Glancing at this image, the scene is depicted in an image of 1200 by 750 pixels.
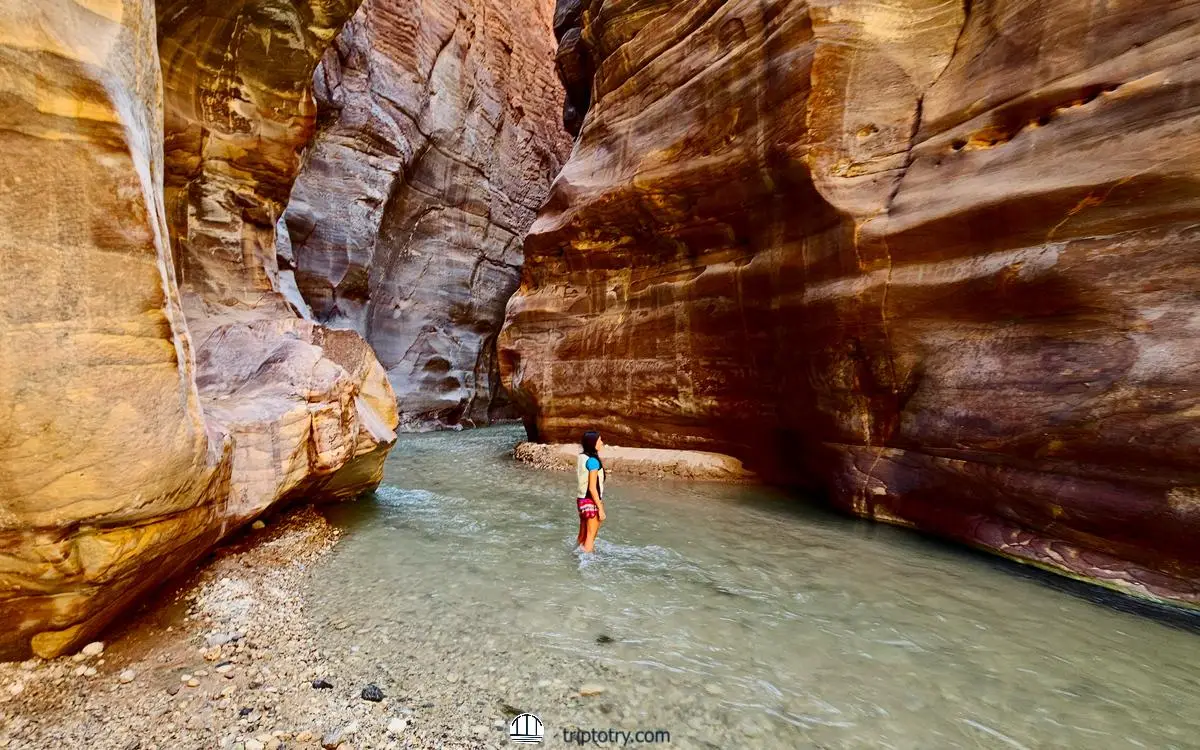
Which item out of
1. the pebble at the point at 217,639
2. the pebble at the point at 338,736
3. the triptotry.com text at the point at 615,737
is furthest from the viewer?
the pebble at the point at 217,639

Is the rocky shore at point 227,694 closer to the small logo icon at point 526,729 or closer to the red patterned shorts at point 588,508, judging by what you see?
the small logo icon at point 526,729

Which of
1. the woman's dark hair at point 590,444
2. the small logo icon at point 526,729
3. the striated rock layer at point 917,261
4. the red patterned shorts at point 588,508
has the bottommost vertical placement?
the small logo icon at point 526,729

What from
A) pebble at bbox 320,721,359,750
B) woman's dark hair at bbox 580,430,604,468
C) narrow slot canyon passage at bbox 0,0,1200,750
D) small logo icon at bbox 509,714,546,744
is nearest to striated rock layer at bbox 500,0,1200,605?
narrow slot canyon passage at bbox 0,0,1200,750

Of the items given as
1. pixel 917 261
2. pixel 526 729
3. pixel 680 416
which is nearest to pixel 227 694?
pixel 526 729

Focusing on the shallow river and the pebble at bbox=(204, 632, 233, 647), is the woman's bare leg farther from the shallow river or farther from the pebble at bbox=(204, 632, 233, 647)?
the pebble at bbox=(204, 632, 233, 647)

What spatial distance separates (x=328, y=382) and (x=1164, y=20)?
30.8ft

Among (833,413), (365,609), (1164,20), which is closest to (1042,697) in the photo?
(365,609)

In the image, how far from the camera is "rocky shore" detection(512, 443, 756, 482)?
970cm

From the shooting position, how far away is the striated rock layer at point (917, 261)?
4660 millimetres

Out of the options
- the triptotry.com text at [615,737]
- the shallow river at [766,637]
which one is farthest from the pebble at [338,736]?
the triptotry.com text at [615,737]

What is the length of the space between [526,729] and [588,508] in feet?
9.03

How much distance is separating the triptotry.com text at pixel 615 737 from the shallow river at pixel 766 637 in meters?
0.04

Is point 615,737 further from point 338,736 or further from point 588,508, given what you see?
point 588,508

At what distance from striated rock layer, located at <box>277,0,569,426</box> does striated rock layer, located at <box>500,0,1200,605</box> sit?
995cm
